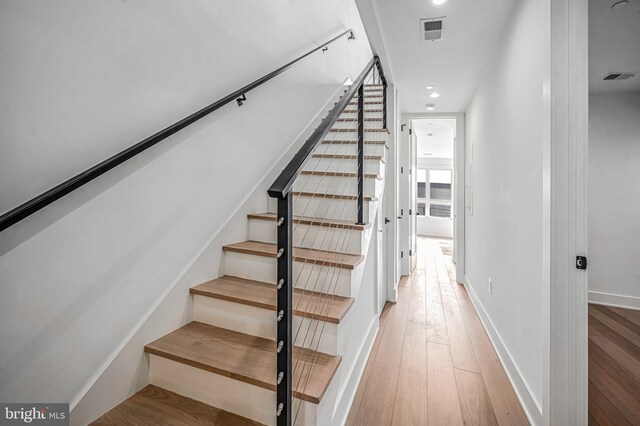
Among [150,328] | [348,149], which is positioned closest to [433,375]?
[150,328]

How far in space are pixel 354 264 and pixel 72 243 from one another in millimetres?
1224

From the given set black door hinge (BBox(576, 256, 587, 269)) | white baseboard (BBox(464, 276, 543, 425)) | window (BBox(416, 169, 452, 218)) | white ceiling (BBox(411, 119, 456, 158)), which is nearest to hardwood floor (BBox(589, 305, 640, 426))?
white baseboard (BBox(464, 276, 543, 425))

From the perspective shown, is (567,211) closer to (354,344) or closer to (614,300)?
(354,344)

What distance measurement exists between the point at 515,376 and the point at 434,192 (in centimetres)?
906

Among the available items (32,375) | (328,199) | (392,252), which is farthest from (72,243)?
(392,252)

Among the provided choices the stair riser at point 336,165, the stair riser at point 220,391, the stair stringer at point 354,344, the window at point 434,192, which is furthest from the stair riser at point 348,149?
the window at point 434,192

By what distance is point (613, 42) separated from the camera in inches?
99.1

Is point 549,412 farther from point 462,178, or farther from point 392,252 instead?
point 462,178

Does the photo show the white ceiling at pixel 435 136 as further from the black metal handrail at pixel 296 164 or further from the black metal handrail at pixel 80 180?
the black metal handrail at pixel 80 180

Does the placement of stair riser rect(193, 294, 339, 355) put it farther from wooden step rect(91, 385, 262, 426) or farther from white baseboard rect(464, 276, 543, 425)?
white baseboard rect(464, 276, 543, 425)

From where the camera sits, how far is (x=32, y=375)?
0.97m

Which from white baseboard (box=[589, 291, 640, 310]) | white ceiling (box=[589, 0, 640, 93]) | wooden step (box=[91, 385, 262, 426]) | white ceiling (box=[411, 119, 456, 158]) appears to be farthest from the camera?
white ceiling (box=[411, 119, 456, 158])

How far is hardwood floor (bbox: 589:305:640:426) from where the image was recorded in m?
1.71

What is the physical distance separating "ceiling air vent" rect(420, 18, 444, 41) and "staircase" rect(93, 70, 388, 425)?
158 centimetres
